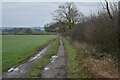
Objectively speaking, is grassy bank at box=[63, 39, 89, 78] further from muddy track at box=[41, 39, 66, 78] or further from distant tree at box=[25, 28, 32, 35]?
distant tree at box=[25, 28, 32, 35]

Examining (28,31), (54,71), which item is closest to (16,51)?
(54,71)

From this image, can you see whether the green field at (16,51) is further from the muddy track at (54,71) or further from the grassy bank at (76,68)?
the grassy bank at (76,68)

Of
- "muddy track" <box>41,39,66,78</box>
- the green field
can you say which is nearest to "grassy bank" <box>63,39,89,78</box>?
"muddy track" <box>41,39,66,78</box>

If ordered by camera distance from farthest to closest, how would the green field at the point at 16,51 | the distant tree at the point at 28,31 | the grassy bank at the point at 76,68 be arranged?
the distant tree at the point at 28,31 → the green field at the point at 16,51 → the grassy bank at the point at 76,68

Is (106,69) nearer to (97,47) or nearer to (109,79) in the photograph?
(109,79)

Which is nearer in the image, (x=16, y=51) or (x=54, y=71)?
(x=54, y=71)

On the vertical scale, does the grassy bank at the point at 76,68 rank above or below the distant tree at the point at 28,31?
below

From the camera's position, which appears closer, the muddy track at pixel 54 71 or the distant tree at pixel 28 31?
the muddy track at pixel 54 71

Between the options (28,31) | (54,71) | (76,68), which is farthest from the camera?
(28,31)

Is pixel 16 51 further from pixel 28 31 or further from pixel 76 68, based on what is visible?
pixel 28 31

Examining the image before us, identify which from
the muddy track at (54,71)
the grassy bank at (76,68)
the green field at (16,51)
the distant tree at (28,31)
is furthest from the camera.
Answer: the distant tree at (28,31)

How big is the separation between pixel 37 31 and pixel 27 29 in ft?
42.8

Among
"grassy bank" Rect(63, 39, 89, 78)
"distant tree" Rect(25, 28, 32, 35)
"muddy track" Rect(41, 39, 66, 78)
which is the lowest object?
"muddy track" Rect(41, 39, 66, 78)

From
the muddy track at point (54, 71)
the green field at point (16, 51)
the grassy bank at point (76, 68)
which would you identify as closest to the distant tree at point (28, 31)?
the green field at point (16, 51)
